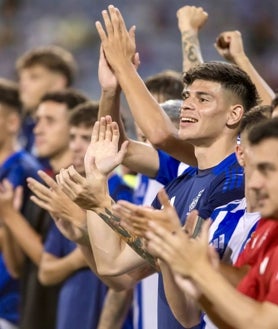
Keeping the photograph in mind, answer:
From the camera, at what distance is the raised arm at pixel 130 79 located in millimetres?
4898

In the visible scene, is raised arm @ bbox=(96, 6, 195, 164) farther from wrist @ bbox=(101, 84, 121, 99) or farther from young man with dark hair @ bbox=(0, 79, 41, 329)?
young man with dark hair @ bbox=(0, 79, 41, 329)

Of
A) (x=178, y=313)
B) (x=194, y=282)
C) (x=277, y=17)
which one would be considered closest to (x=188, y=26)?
(x=178, y=313)

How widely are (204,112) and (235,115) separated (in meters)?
0.14

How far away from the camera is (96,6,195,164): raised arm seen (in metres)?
4.90

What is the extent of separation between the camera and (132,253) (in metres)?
4.66

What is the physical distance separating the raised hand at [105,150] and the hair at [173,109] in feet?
3.43

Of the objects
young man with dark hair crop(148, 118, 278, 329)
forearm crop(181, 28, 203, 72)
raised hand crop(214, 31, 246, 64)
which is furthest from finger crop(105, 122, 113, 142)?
forearm crop(181, 28, 203, 72)

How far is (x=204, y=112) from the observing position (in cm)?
465

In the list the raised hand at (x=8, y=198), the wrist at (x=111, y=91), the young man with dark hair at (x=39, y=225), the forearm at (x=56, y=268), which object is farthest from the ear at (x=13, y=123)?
the wrist at (x=111, y=91)

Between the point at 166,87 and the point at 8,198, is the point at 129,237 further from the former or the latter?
the point at 8,198

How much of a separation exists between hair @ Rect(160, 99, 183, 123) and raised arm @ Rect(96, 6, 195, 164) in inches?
21.0

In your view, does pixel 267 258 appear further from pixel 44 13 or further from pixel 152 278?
pixel 44 13

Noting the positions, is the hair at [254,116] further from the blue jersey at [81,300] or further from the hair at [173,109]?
the blue jersey at [81,300]

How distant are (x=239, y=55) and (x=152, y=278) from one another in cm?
127
